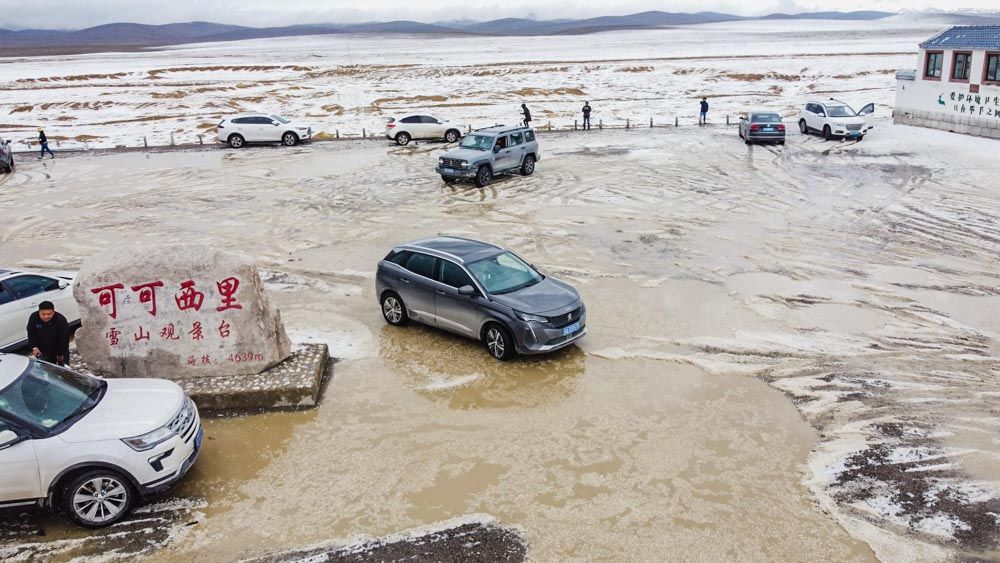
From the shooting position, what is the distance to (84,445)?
7109 mm

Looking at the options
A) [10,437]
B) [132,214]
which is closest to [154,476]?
[10,437]

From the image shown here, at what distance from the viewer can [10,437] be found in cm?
695

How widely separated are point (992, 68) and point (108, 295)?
3435 centimetres

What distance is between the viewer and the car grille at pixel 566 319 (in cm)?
1094

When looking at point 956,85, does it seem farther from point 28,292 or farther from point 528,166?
point 28,292

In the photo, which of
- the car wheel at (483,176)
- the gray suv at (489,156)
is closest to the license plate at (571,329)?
the gray suv at (489,156)

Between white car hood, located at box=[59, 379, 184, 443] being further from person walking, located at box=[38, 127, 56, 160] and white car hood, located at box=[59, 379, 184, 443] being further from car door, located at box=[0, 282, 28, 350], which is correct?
person walking, located at box=[38, 127, 56, 160]

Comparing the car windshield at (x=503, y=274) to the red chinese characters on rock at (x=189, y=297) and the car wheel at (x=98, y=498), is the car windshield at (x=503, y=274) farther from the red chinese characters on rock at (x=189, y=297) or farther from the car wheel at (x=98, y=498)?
the car wheel at (x=98, y=498)

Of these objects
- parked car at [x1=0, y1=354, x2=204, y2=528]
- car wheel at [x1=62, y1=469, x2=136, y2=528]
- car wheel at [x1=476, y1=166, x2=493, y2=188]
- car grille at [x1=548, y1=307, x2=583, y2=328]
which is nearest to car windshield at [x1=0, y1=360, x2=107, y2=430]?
parked car at [x1=0, y1=354, x2=204, y2=528]

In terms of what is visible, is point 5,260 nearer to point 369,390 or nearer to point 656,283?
point 369,390

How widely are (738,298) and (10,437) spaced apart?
11.4 m

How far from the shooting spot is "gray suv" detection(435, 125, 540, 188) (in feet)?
78.2

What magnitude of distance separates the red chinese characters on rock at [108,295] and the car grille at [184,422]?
9.25 ft

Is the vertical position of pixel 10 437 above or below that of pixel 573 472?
above
